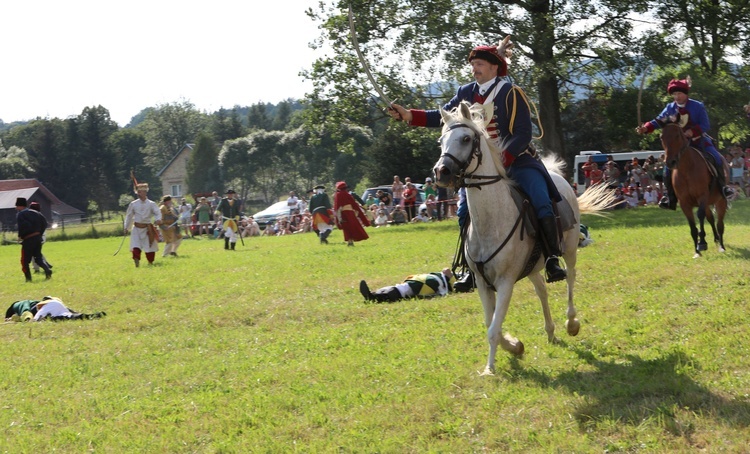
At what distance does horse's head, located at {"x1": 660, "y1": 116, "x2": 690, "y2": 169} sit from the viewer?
14.3m

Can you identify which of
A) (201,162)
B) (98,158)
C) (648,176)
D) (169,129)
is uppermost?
(169,129)

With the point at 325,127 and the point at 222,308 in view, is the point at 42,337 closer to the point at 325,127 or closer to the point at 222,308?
the point at 222,308

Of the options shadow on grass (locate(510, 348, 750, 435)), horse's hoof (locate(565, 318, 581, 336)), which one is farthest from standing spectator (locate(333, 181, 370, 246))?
shadow on grass (locate(510, 348, 750, 435))

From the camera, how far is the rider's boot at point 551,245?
318 inches

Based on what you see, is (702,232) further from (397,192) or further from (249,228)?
(249,228)

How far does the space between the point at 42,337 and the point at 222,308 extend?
110 inches

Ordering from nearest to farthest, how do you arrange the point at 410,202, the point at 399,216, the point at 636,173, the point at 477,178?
the point at 477,178, the point at 636,173, the point at 399,216, the point at 410,202

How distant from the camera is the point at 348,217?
25562mm

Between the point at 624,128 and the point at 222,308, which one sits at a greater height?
the point at 624,128

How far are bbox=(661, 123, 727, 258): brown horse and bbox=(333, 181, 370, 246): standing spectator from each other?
12.1 meters

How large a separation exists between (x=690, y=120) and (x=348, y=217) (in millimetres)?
12805

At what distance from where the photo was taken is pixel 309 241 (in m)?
30.2

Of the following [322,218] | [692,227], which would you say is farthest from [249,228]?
[692,227]

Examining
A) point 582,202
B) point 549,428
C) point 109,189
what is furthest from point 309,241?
point 109,189
